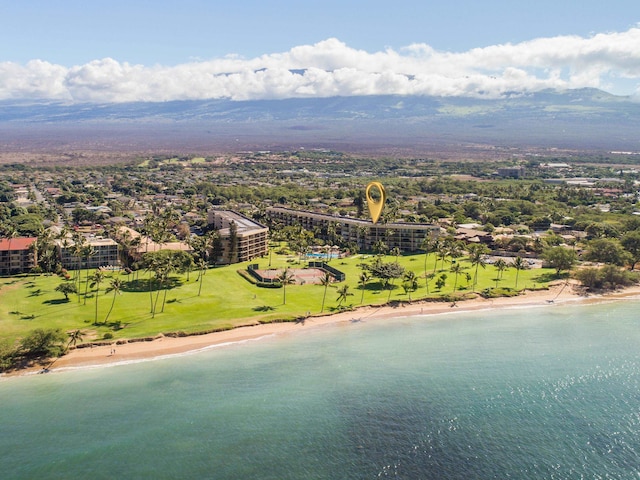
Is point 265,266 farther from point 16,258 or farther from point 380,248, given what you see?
point 16,258

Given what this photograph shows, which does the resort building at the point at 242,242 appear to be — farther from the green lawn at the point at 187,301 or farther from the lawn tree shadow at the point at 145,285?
the lawn tree shadow at the point at 145,285

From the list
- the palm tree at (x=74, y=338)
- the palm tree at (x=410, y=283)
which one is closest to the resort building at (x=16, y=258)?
the palm tree at (x=74, y=338)

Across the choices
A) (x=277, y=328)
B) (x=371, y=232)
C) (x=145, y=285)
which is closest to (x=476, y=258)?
(x=371, y=232)

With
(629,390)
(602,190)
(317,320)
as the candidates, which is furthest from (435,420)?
(602,190)

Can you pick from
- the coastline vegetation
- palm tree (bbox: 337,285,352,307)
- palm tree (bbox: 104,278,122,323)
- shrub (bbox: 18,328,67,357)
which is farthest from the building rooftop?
palm tree (bbox: 337,285,352,307)

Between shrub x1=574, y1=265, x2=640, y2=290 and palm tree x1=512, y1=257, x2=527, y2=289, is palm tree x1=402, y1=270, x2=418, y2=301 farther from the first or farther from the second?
shrub x1=574, y1=265, x2=640, y2=290

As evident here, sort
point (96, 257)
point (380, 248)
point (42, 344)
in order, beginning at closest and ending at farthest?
point (42, 344) → point (96, 257) → point (380, 248)

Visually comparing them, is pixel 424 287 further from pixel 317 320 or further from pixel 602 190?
pixel 602 190
